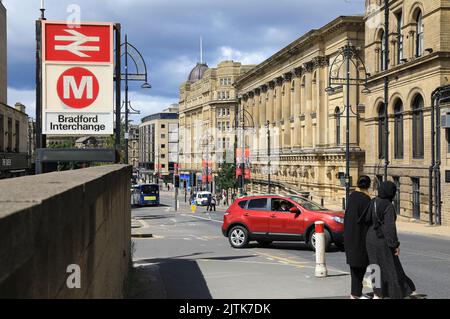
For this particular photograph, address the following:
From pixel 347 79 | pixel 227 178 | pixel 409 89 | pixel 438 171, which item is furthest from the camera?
pixel 227 178

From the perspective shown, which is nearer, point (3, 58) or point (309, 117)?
point (3, 58)

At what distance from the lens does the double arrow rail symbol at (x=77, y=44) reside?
10.2m

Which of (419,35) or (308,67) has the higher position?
(308,67)

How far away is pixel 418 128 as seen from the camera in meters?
33.8

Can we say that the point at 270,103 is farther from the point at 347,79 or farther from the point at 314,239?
the point at 314,239

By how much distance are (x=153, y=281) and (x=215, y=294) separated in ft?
5.01

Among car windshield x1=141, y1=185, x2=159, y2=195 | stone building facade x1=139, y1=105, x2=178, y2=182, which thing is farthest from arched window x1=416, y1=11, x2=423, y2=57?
stone building facade x1=139, y1=105, x2=178, y2=182

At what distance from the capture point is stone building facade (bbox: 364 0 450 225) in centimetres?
3072

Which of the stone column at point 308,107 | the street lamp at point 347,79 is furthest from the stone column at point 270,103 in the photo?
the street lamp at point 347,79

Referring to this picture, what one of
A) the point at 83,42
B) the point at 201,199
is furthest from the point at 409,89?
the point at 201,199

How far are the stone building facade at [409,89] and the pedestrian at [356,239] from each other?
2369 cm

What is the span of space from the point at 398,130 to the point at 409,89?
12.1 ft

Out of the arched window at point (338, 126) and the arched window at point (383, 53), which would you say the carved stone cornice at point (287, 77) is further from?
the arched window at point (383, 53)

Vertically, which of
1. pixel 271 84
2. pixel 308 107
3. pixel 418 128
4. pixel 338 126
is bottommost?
pixel 418 128
